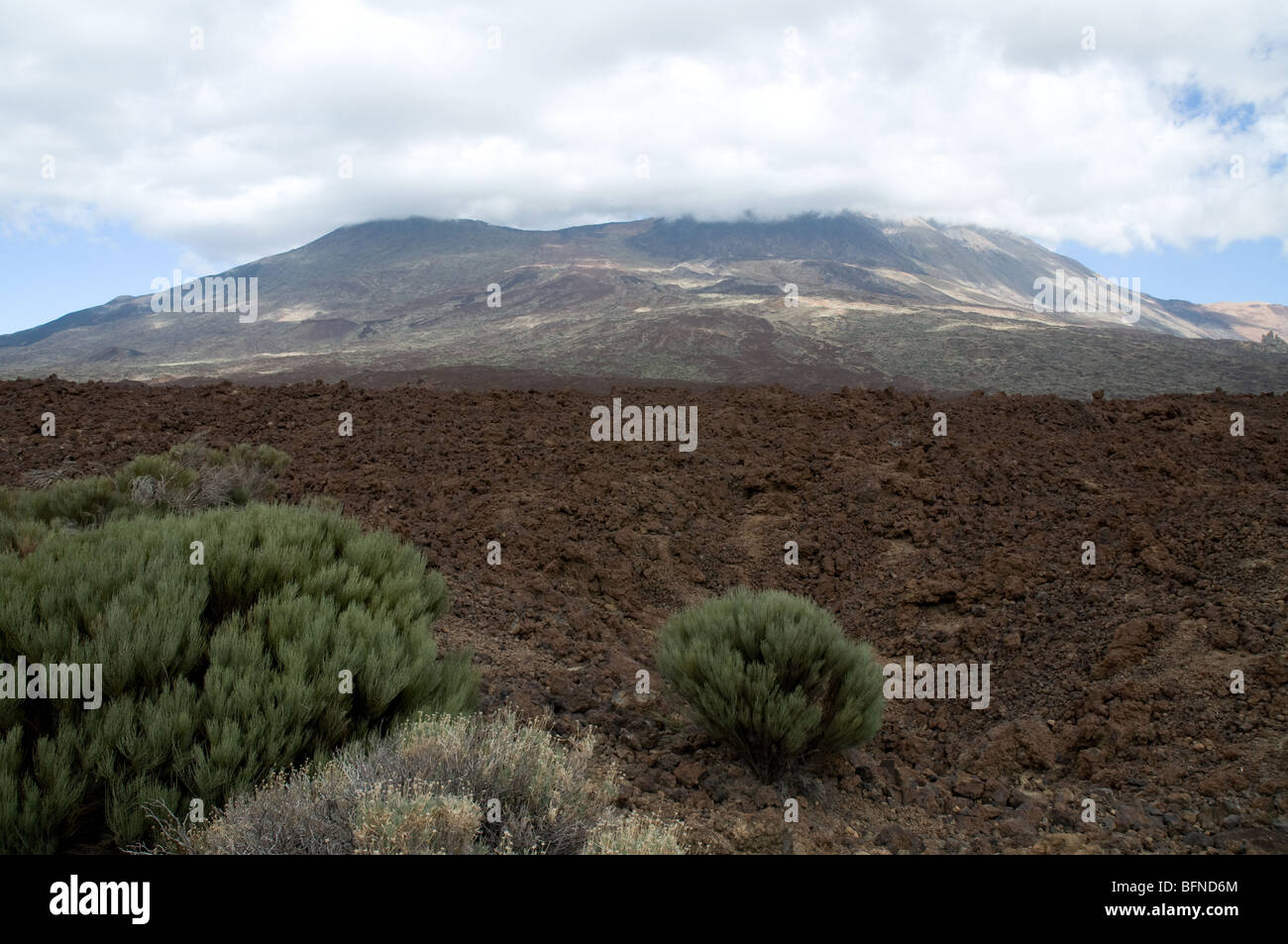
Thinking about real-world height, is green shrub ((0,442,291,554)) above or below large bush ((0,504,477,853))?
above

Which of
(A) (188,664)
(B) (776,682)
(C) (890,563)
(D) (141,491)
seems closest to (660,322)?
(C) (890,563)

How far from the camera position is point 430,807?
224 centimetres

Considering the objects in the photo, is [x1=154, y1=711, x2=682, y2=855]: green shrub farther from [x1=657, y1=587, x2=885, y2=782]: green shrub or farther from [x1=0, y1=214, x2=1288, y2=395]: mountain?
[x1=0, y1=214, x2=1288, y2=395]: mountain

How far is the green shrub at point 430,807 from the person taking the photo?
2.20 metres

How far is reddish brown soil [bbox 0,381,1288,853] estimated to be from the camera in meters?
3.55

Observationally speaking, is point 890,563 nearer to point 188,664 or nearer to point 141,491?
point 188,664

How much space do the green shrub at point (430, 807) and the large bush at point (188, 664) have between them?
0.68 feet

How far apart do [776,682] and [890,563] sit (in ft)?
11.8

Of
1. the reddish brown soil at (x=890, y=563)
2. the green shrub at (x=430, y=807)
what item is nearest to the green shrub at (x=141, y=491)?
the reddish brown soil at (x=890, y=563)

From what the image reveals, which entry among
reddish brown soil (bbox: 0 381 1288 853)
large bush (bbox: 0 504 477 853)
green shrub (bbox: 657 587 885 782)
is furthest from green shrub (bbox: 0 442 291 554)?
green shrub (bbox: 657 587 885 782)

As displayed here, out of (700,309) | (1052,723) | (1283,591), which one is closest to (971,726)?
(1052,723)

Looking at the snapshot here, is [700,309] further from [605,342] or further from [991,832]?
[991,832]

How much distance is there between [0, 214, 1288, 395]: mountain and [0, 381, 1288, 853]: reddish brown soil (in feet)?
79.5

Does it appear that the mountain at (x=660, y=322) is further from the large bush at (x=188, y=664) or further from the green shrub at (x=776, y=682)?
the large bush at (x=188, y=664)
